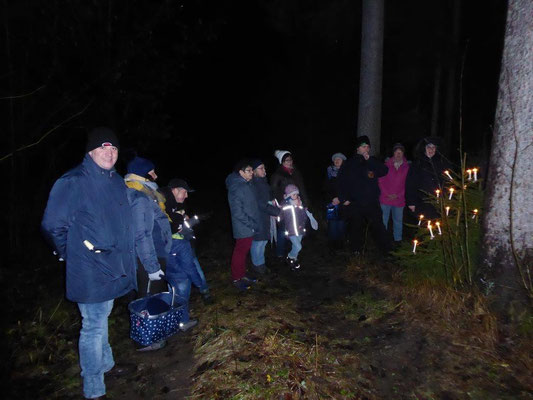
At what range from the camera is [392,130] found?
19.1 meters

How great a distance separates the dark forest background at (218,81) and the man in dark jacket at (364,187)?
2.13 metres

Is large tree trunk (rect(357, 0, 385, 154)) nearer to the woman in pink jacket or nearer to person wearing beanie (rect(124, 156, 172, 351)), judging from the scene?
the woman in pink jacket

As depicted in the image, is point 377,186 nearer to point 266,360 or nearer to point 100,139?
point 266,360

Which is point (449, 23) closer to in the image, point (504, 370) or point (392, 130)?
point (392, 130)

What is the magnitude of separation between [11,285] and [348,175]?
5.80 metres

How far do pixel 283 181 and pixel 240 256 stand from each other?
5.74 ft

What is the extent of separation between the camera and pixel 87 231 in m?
3.05

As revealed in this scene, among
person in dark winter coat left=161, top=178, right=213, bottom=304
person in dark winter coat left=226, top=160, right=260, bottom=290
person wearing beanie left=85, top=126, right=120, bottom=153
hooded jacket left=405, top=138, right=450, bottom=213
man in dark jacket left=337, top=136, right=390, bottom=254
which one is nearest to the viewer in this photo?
person wearing beanie left=85, top=126, right=120, bottom=153

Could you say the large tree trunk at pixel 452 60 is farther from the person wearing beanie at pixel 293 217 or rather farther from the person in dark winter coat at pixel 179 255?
the person in dark winter coat at pixel 179 255

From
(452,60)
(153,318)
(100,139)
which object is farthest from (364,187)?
(452,60)

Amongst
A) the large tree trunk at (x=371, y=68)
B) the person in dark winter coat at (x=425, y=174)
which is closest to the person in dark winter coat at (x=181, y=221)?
the person in dark winter coat at (x=425, y=174)

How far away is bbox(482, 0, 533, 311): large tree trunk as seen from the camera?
12.7 ft

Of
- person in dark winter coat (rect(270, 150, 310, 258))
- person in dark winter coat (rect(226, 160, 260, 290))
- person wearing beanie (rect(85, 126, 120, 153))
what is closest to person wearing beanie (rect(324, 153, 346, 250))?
person in dark winter coat (rect(270, 150, 310, 258))

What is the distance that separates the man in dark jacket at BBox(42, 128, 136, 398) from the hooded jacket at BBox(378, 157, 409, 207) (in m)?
5.28
